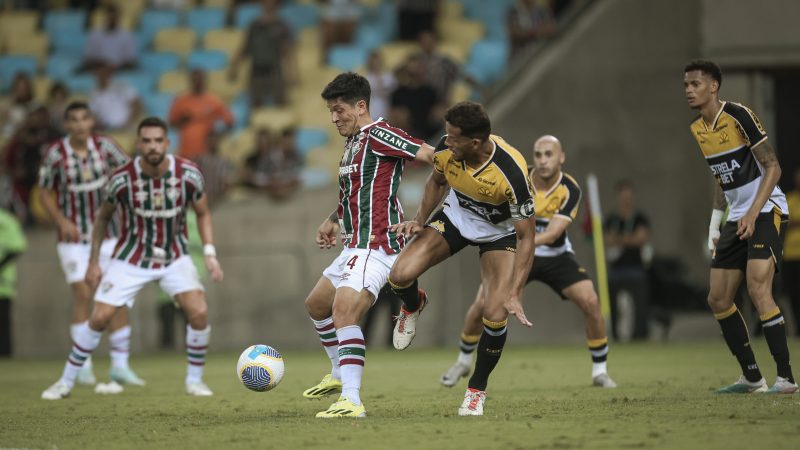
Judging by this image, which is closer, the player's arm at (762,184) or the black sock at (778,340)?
the player's arm at (762,184)

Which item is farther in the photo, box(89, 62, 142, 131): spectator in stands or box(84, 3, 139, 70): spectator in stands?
box(84, 3, 139, 70): spectator in stands

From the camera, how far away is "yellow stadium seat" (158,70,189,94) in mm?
22328

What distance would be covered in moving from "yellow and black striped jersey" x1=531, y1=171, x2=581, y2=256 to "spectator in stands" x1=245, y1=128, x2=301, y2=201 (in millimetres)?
8431

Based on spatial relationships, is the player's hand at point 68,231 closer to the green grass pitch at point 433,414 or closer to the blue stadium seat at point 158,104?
the green grass pitch at point 433,414

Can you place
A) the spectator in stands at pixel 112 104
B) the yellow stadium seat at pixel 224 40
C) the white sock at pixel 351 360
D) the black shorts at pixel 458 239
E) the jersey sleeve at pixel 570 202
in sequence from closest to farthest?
the white sock at pixel 351 360
the black shorts at pixel 458 239
the jersey sleeve at pixel 570 202
the spectator in stands at pixel 112 104
the yellow stadium seat at pixel 224 40

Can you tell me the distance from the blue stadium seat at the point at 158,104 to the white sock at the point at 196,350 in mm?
11059

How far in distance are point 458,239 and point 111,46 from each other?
1492cm

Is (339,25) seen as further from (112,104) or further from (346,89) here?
(346,89)

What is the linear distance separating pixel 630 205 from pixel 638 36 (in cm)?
287

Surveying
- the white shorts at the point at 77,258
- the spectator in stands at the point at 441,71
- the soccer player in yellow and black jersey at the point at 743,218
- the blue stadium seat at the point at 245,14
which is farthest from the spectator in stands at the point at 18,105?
the soccer player in yellow and black jersey at the point at 743,218

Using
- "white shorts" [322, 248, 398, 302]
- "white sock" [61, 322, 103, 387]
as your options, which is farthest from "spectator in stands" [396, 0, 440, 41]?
"white shorts" [322, 248, 398, 302]

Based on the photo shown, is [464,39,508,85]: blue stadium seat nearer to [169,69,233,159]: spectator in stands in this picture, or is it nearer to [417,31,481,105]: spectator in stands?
[417,31,481,105]: spectator in stands

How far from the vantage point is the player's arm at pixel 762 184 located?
9125 millimetres

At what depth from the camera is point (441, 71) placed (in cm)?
1939
